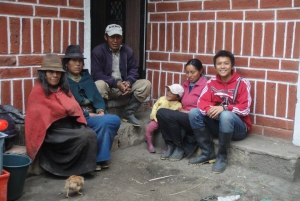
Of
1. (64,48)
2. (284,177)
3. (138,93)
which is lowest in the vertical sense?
(284,177)

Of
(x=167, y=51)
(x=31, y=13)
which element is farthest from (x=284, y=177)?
(x=31, y=13)

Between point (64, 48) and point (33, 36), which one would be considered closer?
point (33, 36)

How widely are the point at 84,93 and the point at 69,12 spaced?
1232mm

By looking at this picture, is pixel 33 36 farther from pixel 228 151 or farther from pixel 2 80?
pixel 228 151

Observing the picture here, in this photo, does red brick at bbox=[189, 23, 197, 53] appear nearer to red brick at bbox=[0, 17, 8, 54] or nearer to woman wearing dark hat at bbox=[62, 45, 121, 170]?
woman wearing dark hat at bbox=[62, 45, 121, 170]

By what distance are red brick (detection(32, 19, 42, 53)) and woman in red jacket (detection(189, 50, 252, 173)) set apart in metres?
2.20

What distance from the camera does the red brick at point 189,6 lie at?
556cm

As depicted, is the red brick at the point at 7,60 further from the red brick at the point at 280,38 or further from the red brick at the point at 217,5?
the red brick at the point at 280,38

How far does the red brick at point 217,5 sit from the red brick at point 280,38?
788 millimetres

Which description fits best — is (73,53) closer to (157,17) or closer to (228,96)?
(157,17)

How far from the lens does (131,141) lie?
572cm

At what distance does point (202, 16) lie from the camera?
554cm

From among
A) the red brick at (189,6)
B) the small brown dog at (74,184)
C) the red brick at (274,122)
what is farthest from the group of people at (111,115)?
the red brick at (189,6)

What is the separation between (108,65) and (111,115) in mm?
1134
